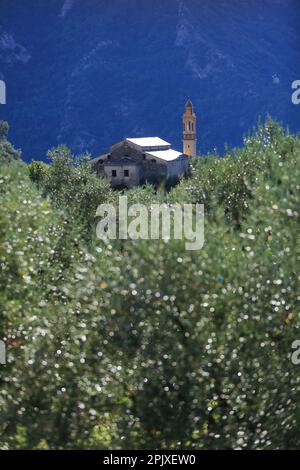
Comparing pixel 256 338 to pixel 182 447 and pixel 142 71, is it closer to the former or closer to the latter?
pixel 182 447

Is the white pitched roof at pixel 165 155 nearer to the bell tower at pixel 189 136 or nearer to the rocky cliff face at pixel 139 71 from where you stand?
the bell tower at pixel 189 136

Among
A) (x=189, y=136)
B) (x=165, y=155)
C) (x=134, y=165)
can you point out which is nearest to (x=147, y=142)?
(x=165, y=155)

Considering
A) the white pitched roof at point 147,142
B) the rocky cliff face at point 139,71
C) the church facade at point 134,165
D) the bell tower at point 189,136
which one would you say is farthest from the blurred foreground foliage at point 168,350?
the rocky cliff face at point 139,71

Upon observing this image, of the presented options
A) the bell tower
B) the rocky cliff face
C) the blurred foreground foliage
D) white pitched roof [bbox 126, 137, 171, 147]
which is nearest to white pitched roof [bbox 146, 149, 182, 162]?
white pitched roof [bbox 126, 137, 171, 147]

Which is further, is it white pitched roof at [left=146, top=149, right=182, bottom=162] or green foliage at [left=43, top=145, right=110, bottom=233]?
white pitched roof at [left=146, top=149, right=182, bottom=162]

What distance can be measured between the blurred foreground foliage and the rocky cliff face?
12940 cm

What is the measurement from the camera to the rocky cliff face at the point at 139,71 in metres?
158

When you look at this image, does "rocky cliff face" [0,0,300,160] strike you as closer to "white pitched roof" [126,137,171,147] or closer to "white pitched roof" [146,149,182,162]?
"white pitched roof" [126,137,171,147]

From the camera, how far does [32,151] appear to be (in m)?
156

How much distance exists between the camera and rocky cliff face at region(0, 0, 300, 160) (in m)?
158

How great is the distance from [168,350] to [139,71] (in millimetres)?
165224

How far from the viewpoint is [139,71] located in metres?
174

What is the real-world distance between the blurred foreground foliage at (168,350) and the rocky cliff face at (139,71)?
129397 millimetres
